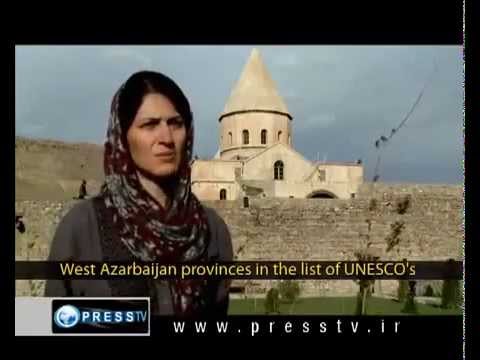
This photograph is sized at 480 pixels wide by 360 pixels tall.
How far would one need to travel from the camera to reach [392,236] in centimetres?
988

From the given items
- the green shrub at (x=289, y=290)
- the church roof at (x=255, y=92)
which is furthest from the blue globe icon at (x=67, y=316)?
the church roof at (x=255, y=92)

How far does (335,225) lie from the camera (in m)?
10.3

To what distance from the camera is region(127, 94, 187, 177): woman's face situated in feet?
26.0

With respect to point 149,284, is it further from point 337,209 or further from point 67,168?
point 337,209

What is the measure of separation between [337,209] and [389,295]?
226 centimetres

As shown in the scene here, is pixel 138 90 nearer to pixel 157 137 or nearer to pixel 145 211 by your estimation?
pixel 157 137

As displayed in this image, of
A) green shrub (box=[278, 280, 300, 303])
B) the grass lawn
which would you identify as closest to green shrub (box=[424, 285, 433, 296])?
the grass lawn

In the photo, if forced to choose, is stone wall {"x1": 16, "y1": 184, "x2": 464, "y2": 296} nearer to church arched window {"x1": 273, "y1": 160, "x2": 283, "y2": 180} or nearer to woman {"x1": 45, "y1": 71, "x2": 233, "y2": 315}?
church arched window {"x1": 273, "y1": 160, "x2": 283, "y2": 180}

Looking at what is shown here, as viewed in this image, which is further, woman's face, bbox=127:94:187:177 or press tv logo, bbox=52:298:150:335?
woman's face, bbox=127:94:187:177

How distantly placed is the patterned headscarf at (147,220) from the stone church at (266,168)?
491 millimetres

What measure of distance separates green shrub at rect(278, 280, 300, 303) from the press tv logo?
5.77 ft

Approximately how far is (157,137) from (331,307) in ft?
8.99

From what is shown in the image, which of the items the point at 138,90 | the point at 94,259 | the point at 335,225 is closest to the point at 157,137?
the point at 138,90
